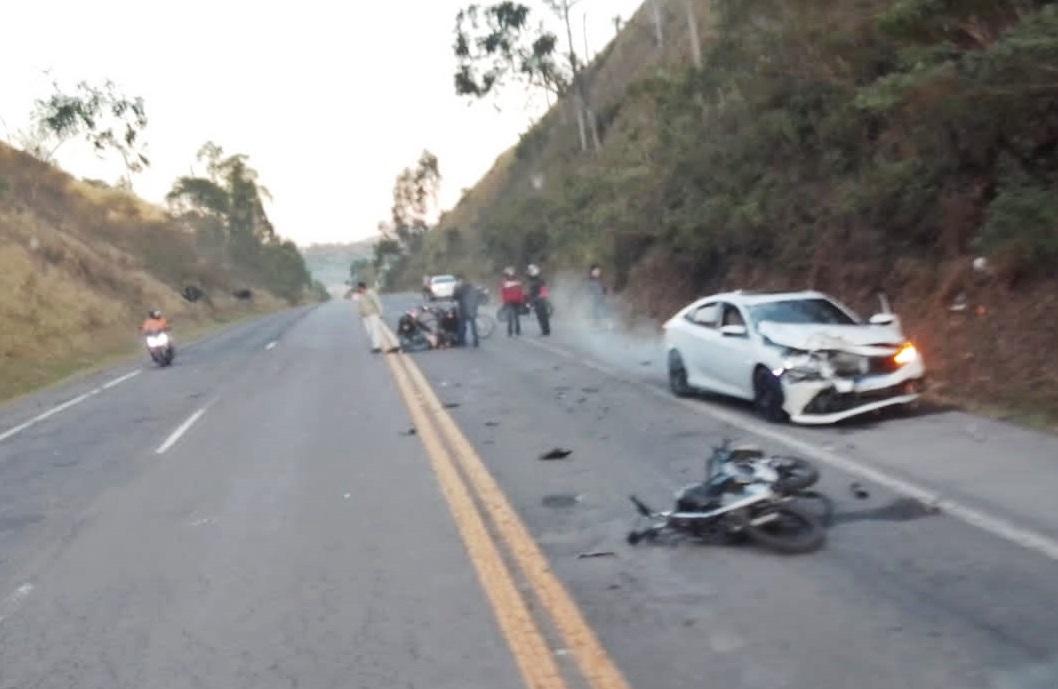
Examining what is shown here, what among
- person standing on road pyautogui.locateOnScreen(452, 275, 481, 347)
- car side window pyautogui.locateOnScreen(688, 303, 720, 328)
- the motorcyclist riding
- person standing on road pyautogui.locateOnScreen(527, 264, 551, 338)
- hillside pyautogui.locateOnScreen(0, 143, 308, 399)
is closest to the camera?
car side window pyautogui.locateOnScreen(688, 303, 720, 328)

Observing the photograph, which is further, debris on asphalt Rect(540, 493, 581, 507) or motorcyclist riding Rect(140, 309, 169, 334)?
motorcyclist riding Rect(140, 309, 169, 334)

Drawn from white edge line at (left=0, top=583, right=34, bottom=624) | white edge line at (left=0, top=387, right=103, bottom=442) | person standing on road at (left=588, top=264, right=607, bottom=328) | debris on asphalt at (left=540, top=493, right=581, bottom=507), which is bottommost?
person standing on road at (left=588, top=264, right=607, bottom=328)

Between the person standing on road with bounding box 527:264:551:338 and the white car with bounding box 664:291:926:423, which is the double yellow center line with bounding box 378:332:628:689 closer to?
the white car with bounding box 664:291:926:423

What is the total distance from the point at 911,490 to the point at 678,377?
8.34 meters

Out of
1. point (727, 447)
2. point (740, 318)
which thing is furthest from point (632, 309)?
point (727, 447)

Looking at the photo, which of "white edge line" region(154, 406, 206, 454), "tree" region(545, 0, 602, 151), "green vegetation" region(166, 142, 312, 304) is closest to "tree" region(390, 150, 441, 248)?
"green vegetation" region(166, 142, 312, 304)

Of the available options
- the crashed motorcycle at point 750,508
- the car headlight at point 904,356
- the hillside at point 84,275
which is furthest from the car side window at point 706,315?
the hillside at point 84,275

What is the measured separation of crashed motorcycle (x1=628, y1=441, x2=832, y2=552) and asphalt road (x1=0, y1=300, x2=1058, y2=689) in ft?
0.49

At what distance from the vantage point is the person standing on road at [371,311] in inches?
1362

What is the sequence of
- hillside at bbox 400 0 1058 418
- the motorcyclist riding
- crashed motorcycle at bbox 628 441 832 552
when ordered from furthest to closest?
the motorcyclist riding < hillside at bbox 400 0 1058 418 < crashed motorcycle at bbox 628 441 832 552

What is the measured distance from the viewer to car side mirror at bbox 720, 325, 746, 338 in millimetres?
17453

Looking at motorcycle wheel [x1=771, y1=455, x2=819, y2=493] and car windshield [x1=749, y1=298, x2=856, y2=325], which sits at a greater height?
car windshield [x1=749, y1=298, x2=856, y2=325]

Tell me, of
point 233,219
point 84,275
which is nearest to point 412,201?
point 233,219

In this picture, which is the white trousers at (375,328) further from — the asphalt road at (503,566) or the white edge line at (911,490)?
the white edge line at (911,490)
